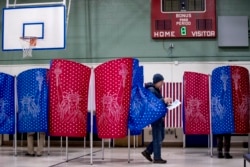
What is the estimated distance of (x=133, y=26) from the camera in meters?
12.5

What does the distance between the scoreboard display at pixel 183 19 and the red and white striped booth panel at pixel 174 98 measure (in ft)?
5.74

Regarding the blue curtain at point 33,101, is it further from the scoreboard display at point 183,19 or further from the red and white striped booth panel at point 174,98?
the scoreboard display at point 183,19

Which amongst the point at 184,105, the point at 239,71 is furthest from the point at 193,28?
the point at 239,71

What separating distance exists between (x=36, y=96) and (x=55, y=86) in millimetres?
1183

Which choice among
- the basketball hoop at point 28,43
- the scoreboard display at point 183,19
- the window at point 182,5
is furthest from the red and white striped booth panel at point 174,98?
the basketball hoop at point 28,43

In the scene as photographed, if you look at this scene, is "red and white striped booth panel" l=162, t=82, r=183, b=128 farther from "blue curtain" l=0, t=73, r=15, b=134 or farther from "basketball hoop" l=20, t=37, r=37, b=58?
"blue curtain" l=0, t=73, r=15, b=134

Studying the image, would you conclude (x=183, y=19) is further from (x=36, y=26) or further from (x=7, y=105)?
(x=7, y=105)

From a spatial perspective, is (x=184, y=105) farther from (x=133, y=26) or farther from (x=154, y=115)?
(x=133, y=26)

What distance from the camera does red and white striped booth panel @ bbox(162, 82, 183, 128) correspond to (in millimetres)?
11062

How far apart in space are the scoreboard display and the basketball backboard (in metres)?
3.09

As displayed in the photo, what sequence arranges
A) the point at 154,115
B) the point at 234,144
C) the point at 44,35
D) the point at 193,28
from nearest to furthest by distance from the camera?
the point at 154,115 < the point at 44,35 < the point at 234,144 < the point at 193,28

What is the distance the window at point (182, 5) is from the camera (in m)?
12.3

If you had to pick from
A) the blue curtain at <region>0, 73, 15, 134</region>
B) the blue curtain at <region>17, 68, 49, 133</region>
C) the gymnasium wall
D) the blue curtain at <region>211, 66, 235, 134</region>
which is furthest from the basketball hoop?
the blue curtain at <region>211, 66, 235, 134</region>

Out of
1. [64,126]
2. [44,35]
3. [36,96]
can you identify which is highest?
[44,35]
